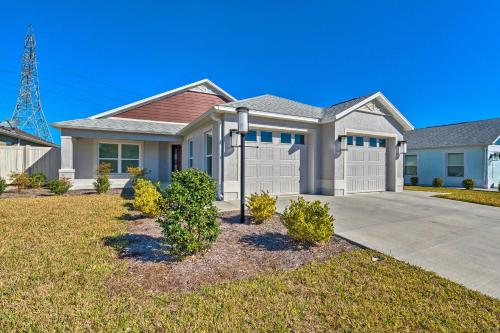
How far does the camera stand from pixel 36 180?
11.0 meters

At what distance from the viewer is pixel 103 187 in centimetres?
1016

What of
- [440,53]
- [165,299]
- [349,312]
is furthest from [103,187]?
[440,53]

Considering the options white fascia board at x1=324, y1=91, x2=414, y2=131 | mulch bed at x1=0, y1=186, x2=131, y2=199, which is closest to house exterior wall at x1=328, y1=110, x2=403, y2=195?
white fascia board at x1=324, y1=91, x2=414, y2=131

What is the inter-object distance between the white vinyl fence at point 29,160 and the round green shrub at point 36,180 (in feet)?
2.90

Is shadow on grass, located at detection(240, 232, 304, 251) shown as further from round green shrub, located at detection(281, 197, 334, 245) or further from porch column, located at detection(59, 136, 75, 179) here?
porch column, located at detection(59, 136, 75, 179)

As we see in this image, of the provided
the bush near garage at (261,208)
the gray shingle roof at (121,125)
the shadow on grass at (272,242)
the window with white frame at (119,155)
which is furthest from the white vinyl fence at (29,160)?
the shadow on grass at (272,242)

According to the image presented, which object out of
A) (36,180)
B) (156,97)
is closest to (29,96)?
(36,180)

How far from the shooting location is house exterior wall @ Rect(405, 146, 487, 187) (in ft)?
51.7

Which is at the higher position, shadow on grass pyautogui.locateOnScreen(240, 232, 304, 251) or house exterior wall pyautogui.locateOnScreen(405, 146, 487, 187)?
house exterior wall pyautogui.locateOnScreen(405, 146, 487, 187)

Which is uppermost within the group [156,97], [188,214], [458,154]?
[156,97]

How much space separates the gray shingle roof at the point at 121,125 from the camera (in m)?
11.2

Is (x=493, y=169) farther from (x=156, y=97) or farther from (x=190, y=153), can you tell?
(x=156, y=97)

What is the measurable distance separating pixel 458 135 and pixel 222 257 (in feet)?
72.9

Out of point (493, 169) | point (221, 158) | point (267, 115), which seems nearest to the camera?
point (221, 158)
